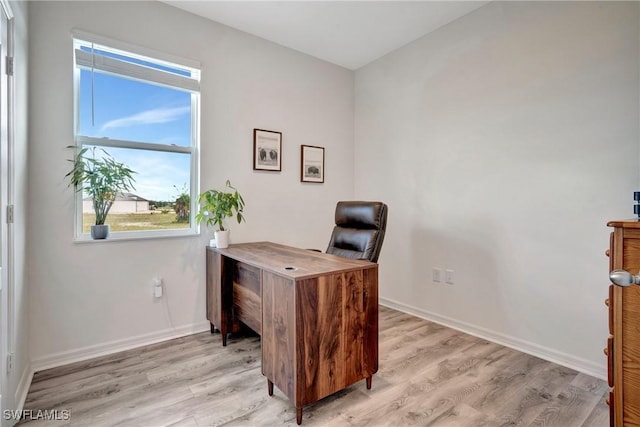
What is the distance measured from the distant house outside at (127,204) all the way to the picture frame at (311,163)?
1.56 m

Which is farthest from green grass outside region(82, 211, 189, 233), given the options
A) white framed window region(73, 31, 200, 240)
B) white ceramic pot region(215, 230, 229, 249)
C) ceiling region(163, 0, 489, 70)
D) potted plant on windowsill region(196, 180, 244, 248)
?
ceiling region(163, 0, 489, 70)

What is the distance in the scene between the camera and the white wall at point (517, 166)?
79.0 inches

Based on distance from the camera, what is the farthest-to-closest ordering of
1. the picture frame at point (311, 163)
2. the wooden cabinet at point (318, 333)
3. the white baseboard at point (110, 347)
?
the picture frame at point (311, 163)
the white baseboard at point (110, 347)
the wooden cabinet at point (318, 333)

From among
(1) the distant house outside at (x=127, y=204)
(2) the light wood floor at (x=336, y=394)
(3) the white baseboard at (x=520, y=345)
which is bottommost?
(2) the light wood floor at (x=336, y=394)

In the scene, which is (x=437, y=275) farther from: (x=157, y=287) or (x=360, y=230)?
(x=157, y=287)

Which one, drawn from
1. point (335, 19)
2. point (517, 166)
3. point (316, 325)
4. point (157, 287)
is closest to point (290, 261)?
point (316, 325)

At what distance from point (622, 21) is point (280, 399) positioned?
3.11 m

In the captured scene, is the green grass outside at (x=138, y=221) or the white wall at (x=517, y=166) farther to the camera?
the green grass outside at (x=138, y=221)

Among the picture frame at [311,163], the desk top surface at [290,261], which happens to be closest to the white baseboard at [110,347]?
the desk top surface at [290,261]

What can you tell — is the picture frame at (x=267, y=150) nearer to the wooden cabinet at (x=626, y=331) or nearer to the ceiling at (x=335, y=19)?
the ceiling at (x=335, y=19)

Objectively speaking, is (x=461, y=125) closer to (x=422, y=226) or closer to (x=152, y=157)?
(x=422, y=226)

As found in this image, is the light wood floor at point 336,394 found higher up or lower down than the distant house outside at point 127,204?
lower down

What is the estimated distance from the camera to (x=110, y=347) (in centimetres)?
233

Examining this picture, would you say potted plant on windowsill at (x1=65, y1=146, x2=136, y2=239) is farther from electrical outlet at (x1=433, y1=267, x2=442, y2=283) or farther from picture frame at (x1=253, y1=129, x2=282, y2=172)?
electrical outlet at (x1=433, y1=267, x2=442, y2=283)
